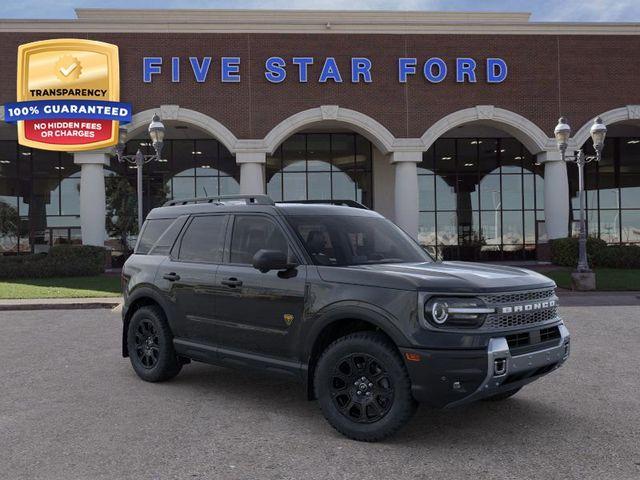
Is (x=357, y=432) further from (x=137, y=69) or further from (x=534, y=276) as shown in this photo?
(x=137, y=69)

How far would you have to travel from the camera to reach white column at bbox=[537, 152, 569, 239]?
2486 cm

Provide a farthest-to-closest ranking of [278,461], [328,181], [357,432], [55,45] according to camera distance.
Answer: [328,181]
[55,45]
[357,432]
[278,461]

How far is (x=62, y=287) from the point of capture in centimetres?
1805

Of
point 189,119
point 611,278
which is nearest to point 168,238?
point 611,278

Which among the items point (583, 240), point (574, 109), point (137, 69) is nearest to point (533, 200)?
point (574, 109)

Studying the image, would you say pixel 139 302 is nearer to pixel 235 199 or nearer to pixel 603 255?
pixel 235 199

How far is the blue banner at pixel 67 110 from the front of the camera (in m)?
23.2

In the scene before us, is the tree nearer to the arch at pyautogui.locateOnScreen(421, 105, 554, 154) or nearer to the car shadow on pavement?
the arch at pyautogui.locateOnScreen(421, 105, 554, 154)

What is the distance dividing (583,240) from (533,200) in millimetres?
14668

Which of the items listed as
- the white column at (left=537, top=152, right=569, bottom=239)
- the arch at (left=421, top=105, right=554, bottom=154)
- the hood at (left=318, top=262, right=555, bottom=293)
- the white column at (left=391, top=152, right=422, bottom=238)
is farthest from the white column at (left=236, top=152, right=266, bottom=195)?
the hood at (left=318, top=262, right=555, bottom=293)

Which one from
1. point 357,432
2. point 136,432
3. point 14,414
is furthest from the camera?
point 14,414

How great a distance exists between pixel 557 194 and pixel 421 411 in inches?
874

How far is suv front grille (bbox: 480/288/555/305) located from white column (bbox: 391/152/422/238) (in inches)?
781

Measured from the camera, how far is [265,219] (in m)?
5.41
